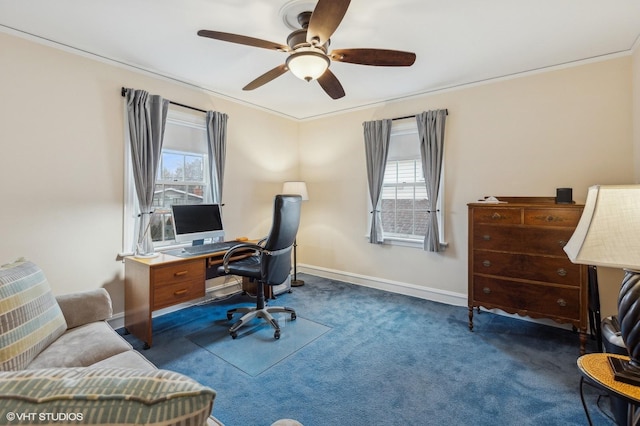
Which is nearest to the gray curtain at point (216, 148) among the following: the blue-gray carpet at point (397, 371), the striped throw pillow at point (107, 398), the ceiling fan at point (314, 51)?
the blue-gray carpet at point (397, 371)

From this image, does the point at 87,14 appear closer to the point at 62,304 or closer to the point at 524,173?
the point at 62,304

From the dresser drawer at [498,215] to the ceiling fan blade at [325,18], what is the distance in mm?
2104

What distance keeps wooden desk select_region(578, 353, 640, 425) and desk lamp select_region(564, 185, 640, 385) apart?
0.11 feet

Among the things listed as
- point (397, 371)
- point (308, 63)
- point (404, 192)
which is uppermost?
point (308, 63)

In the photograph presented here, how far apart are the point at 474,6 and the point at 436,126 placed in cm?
156

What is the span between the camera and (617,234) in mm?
1123

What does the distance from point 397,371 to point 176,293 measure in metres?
2.01

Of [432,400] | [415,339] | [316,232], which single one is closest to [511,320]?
[415,339]

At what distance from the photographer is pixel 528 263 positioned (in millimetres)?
2639

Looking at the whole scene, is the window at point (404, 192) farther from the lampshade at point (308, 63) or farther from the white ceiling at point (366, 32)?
the lampshade at point (308, 63)

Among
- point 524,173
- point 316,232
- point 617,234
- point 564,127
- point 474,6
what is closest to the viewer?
point 617,234

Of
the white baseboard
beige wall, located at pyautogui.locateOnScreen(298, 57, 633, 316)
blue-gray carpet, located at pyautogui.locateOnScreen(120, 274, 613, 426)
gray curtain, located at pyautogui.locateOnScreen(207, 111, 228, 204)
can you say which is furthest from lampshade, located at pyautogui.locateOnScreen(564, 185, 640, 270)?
gray curtain, located at pyautogui.locateOnScreen(207, 111, 228, 204)

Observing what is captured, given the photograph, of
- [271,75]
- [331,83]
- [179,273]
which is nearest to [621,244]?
[331,83]

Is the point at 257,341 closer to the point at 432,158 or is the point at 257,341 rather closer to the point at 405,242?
the point at 405,242
